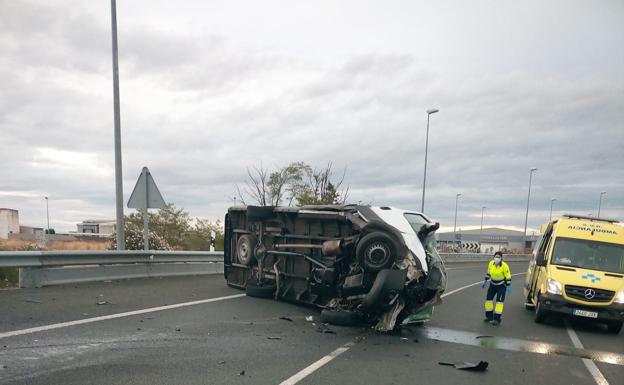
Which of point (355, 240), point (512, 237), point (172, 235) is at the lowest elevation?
point (512, 237)

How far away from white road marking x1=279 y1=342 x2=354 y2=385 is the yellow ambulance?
5.19 m

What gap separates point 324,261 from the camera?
8539 millimetres

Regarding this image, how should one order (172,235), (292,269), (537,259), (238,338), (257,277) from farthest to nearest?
(172,235) < (537,259) < (257,277) < (292,269) < (238,338)

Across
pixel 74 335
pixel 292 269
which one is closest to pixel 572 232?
pixel 292 269

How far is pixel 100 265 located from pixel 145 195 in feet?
8.05

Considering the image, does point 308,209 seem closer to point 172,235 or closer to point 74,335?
point 74,335

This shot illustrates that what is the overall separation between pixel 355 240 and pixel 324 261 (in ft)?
2.93

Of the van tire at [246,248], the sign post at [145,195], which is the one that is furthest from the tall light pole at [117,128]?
the van tire at [246,248]

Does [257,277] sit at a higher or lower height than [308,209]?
lower

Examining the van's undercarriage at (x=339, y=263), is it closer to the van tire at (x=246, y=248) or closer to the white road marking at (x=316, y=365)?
the van tire at (x=246, y=248)

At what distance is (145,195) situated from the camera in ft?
41.7

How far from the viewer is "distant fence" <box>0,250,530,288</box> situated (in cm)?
916

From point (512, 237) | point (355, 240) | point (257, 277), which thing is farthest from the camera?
point (512, 237)

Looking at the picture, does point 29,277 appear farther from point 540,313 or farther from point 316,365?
point 540,313
